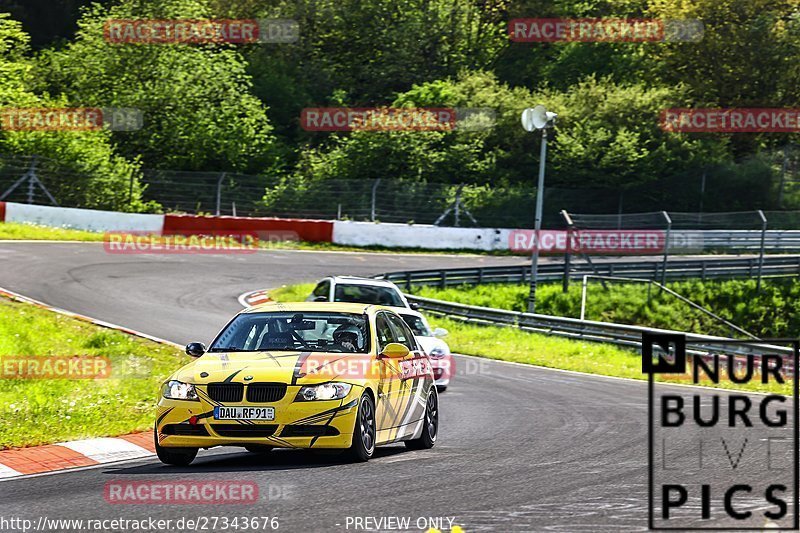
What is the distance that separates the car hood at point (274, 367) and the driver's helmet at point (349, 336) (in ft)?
0.94

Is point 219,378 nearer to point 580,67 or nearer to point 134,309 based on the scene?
point 134,309

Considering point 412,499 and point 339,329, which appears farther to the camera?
point 339,329

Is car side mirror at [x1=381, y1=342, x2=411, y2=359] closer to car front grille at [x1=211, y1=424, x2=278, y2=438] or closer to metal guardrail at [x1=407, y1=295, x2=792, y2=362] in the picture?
car front grille at [x1=211, y1=424, x2=278, y2=438]

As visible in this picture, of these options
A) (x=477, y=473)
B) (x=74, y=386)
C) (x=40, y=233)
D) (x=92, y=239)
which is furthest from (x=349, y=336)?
(x=92, y=239)

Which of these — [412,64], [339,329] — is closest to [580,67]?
[412,64]

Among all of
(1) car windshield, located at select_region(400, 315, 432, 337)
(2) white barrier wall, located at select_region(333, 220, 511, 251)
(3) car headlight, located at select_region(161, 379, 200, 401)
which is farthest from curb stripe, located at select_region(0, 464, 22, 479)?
(2) white barrier wall, located at select_region(333, 220, 511, 251)

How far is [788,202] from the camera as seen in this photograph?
2073 inches

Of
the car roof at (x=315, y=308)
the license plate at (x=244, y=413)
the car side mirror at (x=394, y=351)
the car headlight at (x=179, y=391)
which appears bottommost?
the license plate at (x=244, y=413)

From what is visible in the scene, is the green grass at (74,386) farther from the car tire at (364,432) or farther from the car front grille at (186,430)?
the car tire at (364,432)

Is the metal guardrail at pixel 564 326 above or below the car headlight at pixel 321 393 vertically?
below

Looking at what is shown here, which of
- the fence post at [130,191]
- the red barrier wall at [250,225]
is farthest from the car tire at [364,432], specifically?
the fence post at [130,191]

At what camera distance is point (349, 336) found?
11.3 meters

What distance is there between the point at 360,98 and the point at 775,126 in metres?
22.1

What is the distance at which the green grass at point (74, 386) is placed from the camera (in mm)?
A: 12258
